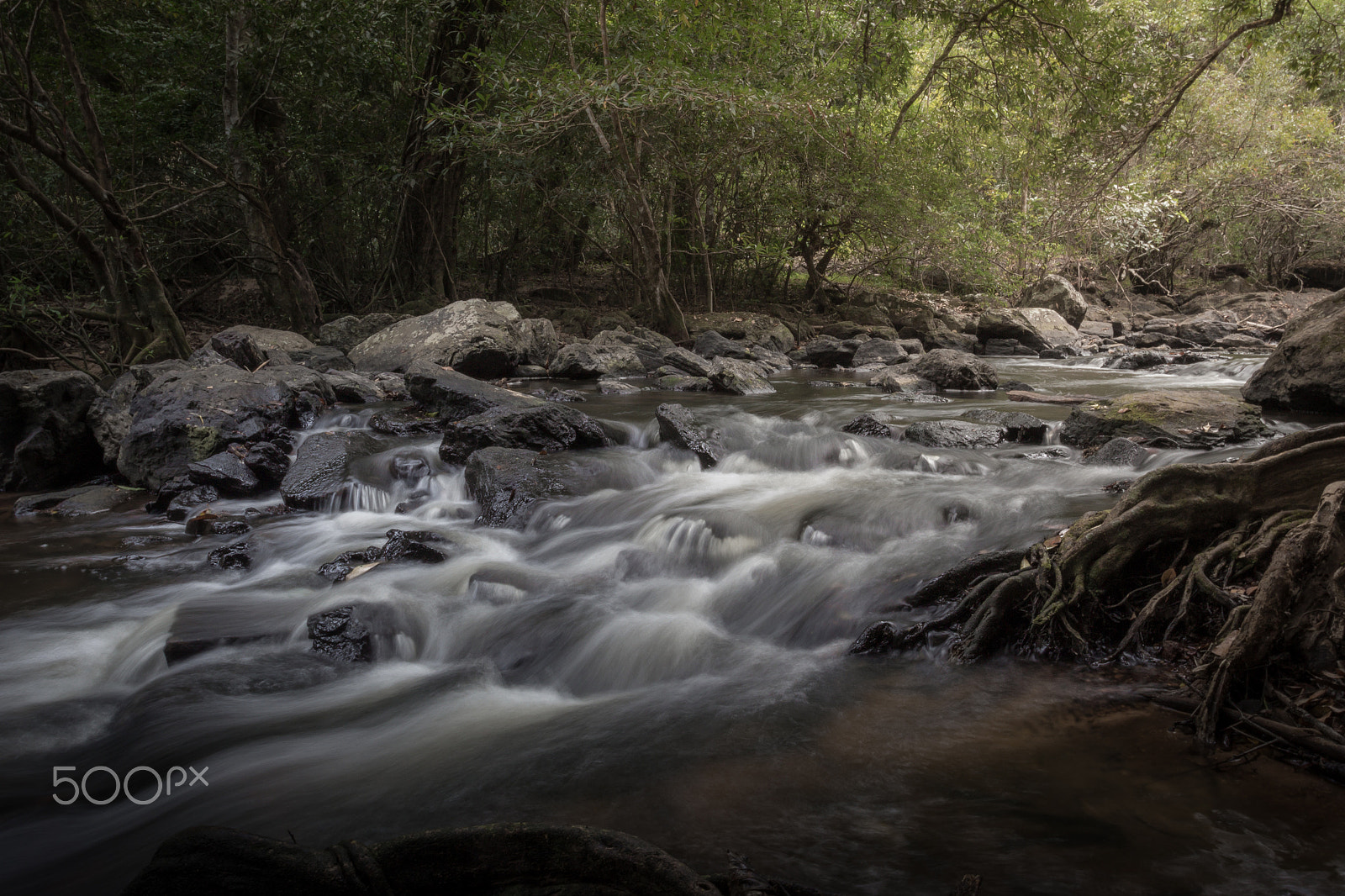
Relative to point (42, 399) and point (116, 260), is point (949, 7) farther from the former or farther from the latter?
point (116, 260)

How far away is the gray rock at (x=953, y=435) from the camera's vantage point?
7819 millimetres

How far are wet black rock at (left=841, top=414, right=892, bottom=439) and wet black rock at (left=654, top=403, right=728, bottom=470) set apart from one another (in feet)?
5.14

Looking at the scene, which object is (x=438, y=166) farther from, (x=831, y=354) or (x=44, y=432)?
(x=44, y=432)

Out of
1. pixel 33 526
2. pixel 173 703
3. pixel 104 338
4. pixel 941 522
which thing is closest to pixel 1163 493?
pixel 941 522

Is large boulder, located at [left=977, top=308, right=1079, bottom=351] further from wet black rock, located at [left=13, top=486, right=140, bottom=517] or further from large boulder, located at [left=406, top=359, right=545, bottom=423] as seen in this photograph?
wet black rock, located at [left=13, top=486, right=140, bottom=517]

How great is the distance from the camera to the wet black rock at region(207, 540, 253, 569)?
18.3 ft

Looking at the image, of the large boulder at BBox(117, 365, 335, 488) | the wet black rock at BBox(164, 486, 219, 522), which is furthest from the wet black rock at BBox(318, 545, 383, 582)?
the large boulder at BBox(117, 365, 335, 488)

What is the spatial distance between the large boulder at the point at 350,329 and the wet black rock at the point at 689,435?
764cm

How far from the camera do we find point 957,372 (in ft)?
40.6

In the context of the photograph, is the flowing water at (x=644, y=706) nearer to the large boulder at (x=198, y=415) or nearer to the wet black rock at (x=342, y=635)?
the wet black rock at (x=342, y=635)

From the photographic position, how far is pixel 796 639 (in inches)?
169

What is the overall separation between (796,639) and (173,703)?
3183 millimetres

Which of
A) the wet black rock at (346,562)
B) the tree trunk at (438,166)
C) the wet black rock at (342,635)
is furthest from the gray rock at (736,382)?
the wet black rock at (342,635)

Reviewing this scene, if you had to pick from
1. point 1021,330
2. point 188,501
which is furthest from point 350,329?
point 1021,330
